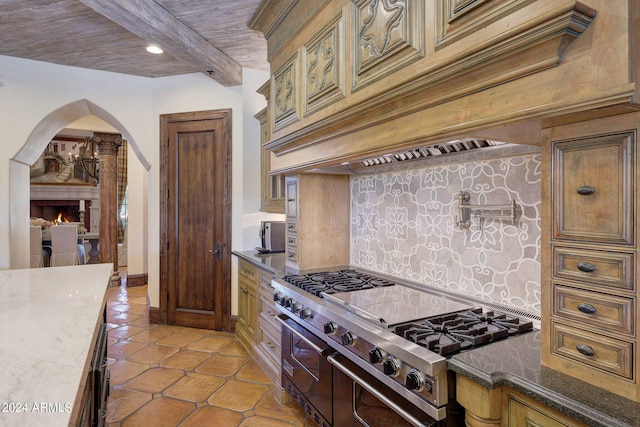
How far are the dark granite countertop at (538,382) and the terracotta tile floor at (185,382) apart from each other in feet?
5.10

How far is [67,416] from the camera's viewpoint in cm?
71

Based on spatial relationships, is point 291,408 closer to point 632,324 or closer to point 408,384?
point 408,384

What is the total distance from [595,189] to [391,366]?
871mm

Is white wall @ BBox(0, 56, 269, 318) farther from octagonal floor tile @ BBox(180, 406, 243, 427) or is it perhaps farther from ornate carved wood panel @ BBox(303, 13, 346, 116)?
ornate carved wood panel @ BBox(303, 13, 346, 116)

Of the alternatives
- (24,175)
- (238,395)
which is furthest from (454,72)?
(24,175)

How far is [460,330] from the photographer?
1396mm

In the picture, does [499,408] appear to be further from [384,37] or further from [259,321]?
[259,321]

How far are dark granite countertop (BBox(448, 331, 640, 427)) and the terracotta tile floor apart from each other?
5.10 feet

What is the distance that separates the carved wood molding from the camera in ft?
2.86

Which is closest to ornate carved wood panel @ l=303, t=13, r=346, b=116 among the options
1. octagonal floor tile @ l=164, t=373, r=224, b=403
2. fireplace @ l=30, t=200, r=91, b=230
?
octagonal floor tile @ l=164, t=373, r=224, b=403

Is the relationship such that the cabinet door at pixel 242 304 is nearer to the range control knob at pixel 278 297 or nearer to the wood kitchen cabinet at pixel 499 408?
the range control knob at pixel 278 297

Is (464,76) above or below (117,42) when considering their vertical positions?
below

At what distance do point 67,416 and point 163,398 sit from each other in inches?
85.9

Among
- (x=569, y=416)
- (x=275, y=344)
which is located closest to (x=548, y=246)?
(x=569, y=416)
